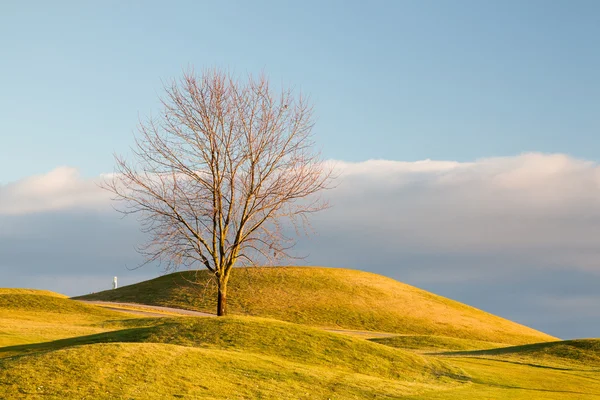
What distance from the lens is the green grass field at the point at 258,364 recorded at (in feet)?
61.8

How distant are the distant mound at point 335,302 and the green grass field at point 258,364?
15.5m

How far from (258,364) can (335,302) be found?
41.6m

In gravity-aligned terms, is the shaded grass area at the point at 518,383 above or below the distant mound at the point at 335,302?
below

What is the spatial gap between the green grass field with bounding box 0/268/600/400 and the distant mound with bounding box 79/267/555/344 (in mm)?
15481

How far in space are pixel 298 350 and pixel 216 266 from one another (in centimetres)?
1421

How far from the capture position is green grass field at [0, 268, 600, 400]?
741 inches

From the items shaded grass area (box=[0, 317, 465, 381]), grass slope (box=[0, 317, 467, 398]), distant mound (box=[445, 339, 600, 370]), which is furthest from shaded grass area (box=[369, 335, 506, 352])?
grass slope (box=[0, 317, 467, 398])

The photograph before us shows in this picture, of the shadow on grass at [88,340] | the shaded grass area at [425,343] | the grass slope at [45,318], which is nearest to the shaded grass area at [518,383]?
the shaded grass area at [425,343]

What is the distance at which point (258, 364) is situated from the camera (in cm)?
2234

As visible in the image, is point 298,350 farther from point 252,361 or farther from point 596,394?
point 596,394

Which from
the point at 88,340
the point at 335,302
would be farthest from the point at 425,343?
the point at 88,340

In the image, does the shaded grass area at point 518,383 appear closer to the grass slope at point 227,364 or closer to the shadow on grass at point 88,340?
the grass slope at point 227,364

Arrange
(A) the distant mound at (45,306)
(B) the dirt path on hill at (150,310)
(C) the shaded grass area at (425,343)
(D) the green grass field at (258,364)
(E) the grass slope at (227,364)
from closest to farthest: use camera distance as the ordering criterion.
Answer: (E) the grass slope at (227,364) < (D) the green grass field at (258,364) < (C) the shaded grass area at (425,343) < (A) the distant mound at (45,306) < (B) the dirt path on hill at (150,310)

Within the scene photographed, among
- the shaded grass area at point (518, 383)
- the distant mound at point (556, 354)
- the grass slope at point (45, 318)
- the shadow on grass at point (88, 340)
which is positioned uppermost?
the grass slope at point (45, 318)
